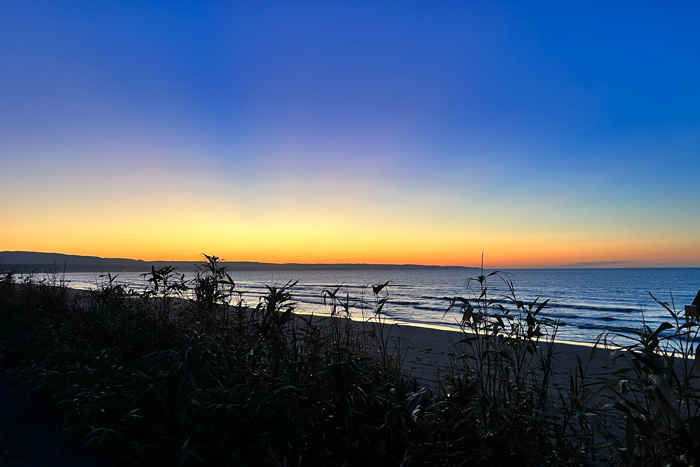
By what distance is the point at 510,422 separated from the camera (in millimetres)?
2764

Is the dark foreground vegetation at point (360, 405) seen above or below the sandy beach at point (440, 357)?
above

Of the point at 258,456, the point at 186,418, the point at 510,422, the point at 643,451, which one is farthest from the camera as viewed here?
the point at 186,418

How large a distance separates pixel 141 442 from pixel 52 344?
3.61 meters

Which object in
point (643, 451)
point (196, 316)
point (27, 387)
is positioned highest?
point (196, 316)

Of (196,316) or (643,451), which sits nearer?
(643,451)

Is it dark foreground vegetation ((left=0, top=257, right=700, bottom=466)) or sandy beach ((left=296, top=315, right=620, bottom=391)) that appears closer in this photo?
dark foreground vegetation ((left=0, top=257, right=700, bottom=466))

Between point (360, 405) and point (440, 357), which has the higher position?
point (360, 405)

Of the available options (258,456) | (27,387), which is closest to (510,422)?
(258,456)

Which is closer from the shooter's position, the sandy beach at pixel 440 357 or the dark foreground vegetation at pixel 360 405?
the dark foreground vegetation at pixel 360 405

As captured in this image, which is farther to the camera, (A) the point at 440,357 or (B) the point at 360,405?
(A) the point at 440,357

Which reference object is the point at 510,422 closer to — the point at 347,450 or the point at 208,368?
the point at 347,450

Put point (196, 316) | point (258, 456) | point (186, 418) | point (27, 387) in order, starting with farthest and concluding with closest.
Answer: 1. point (196, 316)
2. point (27, 387)
3. point (186, 418)
4. point (258, 456)

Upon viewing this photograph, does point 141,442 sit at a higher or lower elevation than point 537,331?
lower

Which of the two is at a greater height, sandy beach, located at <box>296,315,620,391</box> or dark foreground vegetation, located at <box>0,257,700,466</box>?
dark foreground vegetation, located at <box>0,257,700,466</box>
